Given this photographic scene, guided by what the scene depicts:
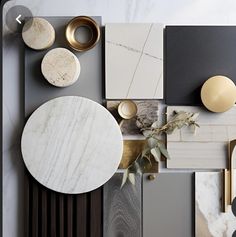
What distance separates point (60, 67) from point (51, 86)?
3.7 inches

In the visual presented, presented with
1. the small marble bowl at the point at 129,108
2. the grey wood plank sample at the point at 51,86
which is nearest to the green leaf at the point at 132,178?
the small marble bowl at the point at 129,108

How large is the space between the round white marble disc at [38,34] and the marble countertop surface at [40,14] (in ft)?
0.25

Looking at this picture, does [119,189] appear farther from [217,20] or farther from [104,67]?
[217,20]

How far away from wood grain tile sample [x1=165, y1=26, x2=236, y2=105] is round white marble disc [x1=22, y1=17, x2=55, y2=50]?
442 millimetres

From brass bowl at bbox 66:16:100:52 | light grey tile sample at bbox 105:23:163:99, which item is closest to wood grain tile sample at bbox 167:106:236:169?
light grey tile sample at bbox 105:23:163:99

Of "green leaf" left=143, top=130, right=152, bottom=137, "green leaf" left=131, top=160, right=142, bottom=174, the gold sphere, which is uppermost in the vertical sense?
the gold sphere

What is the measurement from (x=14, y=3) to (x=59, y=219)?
2.78 feet

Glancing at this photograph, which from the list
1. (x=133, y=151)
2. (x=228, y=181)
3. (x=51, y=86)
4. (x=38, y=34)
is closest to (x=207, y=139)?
(x=228, y=181)

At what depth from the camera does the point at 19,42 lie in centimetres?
137

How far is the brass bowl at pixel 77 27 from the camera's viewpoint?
133 centimetres

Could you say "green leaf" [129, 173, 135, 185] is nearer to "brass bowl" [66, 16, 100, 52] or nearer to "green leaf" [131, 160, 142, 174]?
"green leaf" [131, 160, 142, 174]

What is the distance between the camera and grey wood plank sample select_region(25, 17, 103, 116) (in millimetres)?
1354

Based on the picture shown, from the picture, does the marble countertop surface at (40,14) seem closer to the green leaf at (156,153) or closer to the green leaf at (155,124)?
the green leaf at (155,124)

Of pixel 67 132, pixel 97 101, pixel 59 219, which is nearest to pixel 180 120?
pixel 97 101
